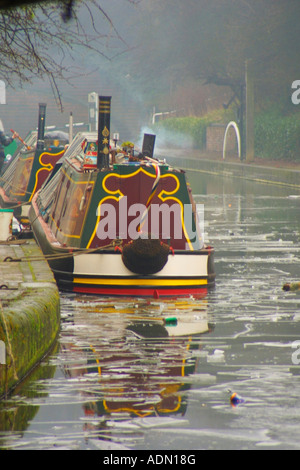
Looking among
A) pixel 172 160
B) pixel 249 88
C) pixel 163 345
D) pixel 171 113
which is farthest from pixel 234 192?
pixel 171 113

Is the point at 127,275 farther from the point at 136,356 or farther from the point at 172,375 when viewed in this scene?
the point at 172,375

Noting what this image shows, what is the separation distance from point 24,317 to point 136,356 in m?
1.80

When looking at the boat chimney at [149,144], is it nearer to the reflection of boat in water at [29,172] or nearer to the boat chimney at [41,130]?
the reflection of boat in water at [29,172]

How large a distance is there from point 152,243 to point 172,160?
4328 cm

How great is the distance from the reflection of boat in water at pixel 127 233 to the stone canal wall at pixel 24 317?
869 mm

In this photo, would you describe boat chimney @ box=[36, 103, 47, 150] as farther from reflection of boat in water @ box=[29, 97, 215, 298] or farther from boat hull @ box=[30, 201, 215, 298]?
boat hull @ box=[30, 201, 215, 298]

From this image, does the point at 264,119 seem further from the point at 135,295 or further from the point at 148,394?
the point at 148,394

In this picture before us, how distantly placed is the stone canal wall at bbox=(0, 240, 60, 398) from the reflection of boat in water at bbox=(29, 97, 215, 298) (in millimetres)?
869

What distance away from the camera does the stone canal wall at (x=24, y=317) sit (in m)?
8.27

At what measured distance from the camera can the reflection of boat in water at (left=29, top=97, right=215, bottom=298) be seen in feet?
46.6

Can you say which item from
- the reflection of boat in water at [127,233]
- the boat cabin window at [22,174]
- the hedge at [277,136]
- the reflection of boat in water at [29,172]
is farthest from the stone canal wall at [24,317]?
the hedge at [277,136]

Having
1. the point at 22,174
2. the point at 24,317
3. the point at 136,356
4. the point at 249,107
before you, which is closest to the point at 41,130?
the point at 22,174

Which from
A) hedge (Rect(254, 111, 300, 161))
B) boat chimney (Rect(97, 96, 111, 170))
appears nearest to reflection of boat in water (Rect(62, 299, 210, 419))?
boat chimney (Rect(97, 96, 111, 170))

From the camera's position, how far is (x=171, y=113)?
8325cm
